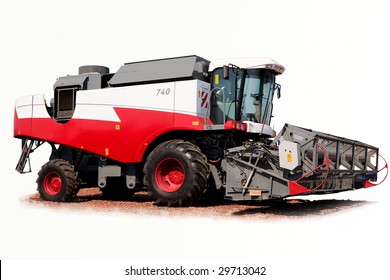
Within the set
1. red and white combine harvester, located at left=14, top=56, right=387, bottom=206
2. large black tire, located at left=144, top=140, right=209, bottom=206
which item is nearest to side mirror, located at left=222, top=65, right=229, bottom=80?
red and white combine harvester, located at left=14, top=56, right=387, bottom=206

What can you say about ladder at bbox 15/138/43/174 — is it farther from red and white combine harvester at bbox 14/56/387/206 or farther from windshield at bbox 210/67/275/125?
windshield at bbox 210/67/275/125

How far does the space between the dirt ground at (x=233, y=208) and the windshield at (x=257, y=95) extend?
1.72m

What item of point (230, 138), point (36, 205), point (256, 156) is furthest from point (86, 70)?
point (256, 156)

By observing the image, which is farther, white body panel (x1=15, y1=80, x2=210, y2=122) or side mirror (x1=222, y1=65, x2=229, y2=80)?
white body panel (x1=15, y1=80, x2=210, y2=122)

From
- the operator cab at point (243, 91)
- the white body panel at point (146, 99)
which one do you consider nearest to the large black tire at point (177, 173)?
the white body panel at point (146, 99)

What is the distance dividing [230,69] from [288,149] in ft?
8.05

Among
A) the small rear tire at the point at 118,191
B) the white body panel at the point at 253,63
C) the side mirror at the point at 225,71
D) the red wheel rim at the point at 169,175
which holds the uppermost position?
the white body panel at the point at 253,63

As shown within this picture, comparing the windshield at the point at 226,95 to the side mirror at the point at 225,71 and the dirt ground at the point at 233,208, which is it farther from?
the dirt ground at the point at 233,208

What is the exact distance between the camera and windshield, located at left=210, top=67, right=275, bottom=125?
904 centimetres

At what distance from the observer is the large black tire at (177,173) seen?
8.36m

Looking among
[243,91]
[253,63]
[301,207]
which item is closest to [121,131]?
[243,91]

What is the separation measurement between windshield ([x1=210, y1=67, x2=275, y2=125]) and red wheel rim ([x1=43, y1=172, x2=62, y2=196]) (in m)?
3.98

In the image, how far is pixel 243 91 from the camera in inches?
356

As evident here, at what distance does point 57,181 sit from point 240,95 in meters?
4.70
